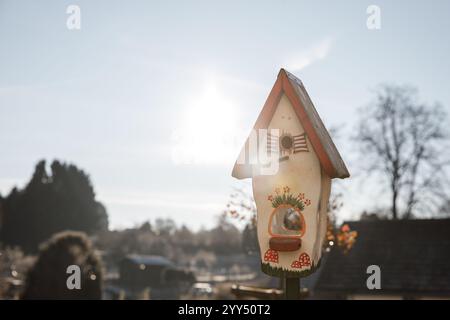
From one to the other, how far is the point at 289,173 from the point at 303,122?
0.60 metres

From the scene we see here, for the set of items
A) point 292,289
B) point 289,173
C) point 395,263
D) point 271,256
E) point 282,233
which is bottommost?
point 395,263

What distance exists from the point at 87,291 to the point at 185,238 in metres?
75.8

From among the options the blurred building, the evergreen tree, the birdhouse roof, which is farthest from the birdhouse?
the evergreen tree

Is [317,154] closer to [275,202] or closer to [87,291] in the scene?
[275,202]

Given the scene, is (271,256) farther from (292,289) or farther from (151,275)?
(151,275)

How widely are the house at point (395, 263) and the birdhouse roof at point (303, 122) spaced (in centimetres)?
1346

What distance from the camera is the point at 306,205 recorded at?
18.4ft

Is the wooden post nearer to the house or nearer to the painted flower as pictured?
the painted flower

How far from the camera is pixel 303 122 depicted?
18.6 feet

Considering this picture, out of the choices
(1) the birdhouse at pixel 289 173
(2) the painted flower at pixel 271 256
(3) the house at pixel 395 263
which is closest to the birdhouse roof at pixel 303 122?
(1) the birdhouse at pixel 289 173

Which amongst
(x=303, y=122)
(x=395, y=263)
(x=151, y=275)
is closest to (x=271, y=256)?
(x=303, y=122)

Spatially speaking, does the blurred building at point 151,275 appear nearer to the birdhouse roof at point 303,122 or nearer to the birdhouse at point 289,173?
the birdhouse at point 289,173

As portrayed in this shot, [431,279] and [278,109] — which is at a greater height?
[278,109]

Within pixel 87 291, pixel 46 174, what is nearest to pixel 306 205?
pixel 87 291
